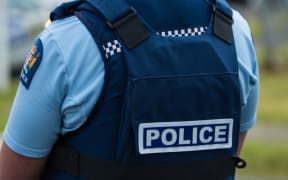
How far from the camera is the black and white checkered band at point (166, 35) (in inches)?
73.4

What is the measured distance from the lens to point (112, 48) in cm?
187

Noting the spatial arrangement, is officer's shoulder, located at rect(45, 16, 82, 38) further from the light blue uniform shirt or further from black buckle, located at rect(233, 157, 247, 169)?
black buckle, located at rect(233, 157, 247, 169)

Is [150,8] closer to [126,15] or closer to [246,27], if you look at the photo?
[126,15]

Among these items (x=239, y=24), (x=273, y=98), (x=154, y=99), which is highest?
(x=239, y=24)

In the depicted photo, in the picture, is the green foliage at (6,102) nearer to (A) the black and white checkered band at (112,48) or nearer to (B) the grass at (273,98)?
(B) the grass at (273,98)

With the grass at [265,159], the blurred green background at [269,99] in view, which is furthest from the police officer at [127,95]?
the grass at [265,159]

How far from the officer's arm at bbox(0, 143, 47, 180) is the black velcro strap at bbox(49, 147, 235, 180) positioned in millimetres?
46

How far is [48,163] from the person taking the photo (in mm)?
2020

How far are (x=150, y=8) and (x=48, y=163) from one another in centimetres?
50

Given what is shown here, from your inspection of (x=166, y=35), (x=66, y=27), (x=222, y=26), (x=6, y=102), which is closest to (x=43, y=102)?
(x=66, y=27)

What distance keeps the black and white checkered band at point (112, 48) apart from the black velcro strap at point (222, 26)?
286mm

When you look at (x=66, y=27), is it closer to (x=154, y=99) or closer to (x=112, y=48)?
(x=112, y=48)

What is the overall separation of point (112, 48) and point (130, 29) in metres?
0.07

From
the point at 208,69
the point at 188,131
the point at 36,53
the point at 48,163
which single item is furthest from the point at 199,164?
the point at 36,53
